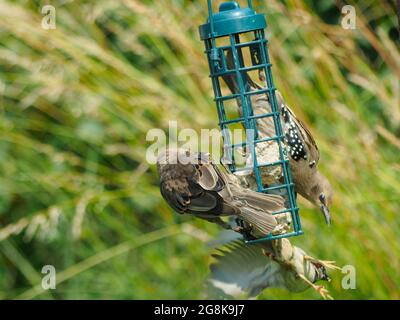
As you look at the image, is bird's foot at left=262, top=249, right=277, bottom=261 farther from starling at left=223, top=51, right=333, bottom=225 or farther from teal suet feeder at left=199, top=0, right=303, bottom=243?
starling at left=223, top=51, right=333, bottom=225

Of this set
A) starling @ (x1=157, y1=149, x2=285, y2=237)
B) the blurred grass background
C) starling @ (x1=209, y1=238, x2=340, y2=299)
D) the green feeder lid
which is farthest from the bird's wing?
the green feeder lid

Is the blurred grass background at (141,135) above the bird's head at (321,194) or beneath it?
above

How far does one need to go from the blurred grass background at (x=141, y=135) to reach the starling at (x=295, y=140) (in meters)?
0.52

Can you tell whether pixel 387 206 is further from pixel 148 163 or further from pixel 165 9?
pixel 165 9

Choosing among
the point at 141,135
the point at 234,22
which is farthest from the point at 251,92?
the point at 141,135

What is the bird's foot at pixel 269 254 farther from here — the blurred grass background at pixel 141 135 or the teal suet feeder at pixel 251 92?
the blurred grass background at pixel 141 135

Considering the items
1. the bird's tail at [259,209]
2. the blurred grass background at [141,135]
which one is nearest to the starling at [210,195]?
the bird's tail at [259,209]

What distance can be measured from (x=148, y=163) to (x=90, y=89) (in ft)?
1.96

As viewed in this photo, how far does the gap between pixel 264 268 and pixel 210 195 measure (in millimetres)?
486

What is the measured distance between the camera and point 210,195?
11.8ft

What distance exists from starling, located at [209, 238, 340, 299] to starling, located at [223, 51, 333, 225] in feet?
1.17

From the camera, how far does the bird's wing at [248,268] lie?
3.85m

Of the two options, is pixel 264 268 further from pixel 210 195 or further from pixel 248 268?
pixel 210 195

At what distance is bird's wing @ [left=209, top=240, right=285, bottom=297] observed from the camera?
3848 mm
